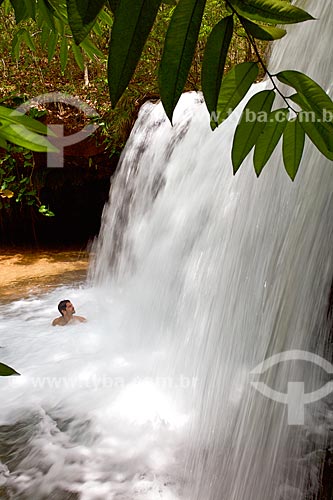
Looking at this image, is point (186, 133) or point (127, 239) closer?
point (186, 133)

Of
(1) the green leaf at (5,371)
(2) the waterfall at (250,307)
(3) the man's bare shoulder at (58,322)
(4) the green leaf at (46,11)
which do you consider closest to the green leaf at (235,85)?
(1) the green leaf at (5,371)

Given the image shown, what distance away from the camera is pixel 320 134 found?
454 millimetres

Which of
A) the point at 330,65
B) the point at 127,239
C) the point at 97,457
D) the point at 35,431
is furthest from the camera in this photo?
the point at 127,239

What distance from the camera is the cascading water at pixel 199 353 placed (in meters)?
1.80

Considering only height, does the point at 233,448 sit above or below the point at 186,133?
below

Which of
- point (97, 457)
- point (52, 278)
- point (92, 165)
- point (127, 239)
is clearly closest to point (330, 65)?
A: point (97, 457)

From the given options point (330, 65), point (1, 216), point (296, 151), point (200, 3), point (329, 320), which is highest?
point (330, 65)

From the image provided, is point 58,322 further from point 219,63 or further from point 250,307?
point 219,63

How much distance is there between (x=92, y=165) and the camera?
6305mm

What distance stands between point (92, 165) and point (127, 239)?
166cm

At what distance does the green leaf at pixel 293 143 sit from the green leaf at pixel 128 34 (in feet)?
0.62

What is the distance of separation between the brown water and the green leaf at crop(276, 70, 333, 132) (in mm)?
4744

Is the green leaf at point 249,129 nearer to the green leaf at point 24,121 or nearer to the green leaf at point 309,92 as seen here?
the green leaf at point 309,92

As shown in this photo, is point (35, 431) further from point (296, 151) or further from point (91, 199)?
point (91, 199)
